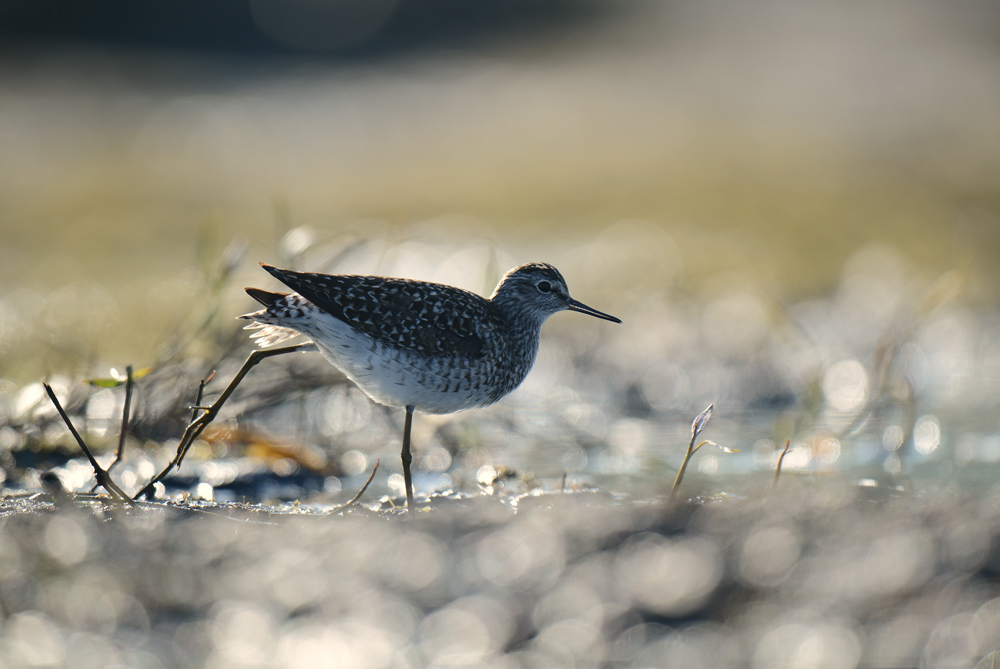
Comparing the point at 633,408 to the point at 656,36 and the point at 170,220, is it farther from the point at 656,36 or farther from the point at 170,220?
the point at 656,36

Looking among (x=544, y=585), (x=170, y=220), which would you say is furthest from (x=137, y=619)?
(x=170, y=220)

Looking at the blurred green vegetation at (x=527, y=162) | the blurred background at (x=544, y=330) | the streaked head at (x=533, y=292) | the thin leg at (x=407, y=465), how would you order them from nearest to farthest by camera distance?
1. the blurred background at (x=544, y=330)
2. the thin leg at (x=407, y=465)
3. the streaked head at (x=533, y=292)
4. the blurred green vegetation at (x=527, y=162)

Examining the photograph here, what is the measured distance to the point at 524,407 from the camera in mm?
6508

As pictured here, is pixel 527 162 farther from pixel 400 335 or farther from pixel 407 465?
pixel 407 465

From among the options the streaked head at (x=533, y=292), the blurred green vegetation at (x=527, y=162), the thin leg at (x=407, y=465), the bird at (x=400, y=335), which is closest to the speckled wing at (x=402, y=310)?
the bird at (x=400, y=335)

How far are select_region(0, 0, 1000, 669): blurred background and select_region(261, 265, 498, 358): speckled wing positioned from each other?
47cm

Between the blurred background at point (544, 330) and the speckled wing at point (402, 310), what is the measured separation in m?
0.47

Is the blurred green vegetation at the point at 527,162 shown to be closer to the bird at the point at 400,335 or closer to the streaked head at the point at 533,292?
the bird at the point at 400,335

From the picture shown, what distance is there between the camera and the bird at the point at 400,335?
14.3 ft

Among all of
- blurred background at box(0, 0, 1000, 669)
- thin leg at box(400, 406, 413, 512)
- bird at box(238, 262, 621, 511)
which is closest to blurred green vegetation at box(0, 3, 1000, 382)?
blurred background at box(0, 0, 1000, 669)

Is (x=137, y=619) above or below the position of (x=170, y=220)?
Result: below

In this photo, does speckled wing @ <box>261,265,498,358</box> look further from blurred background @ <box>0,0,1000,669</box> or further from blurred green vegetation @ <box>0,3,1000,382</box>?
blurred green vegetation @ <box>0,3,1000,382</box>

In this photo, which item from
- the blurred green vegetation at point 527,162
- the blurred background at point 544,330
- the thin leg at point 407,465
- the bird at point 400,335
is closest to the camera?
the blurred background at point 544,330

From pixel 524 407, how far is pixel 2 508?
3620 mm
